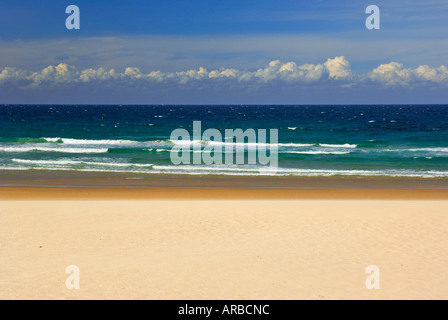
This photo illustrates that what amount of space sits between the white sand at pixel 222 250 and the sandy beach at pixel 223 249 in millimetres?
21

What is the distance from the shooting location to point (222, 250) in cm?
886

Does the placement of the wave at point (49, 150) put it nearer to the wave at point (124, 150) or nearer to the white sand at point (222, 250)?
Result: the wave at point (124, 150)

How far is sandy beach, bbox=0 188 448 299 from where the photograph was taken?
267 inches

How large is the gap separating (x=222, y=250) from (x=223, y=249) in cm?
7

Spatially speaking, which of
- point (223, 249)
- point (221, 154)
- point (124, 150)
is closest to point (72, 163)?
point (124, 150)

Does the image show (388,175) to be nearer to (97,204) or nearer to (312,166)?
(312,166)

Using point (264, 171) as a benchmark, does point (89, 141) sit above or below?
above

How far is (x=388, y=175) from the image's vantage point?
22141 mm

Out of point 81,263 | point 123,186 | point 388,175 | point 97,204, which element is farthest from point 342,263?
point 388,175

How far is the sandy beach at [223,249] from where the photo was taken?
679 centimetres

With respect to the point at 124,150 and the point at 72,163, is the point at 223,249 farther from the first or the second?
the point at 124,150

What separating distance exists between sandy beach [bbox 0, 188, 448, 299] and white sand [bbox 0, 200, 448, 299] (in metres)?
0.02

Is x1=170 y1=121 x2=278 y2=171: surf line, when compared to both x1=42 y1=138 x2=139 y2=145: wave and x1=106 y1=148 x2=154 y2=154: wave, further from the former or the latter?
x1=42 y1=138 x2=139 y2=145: wave

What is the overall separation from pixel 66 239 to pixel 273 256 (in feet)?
14.1
